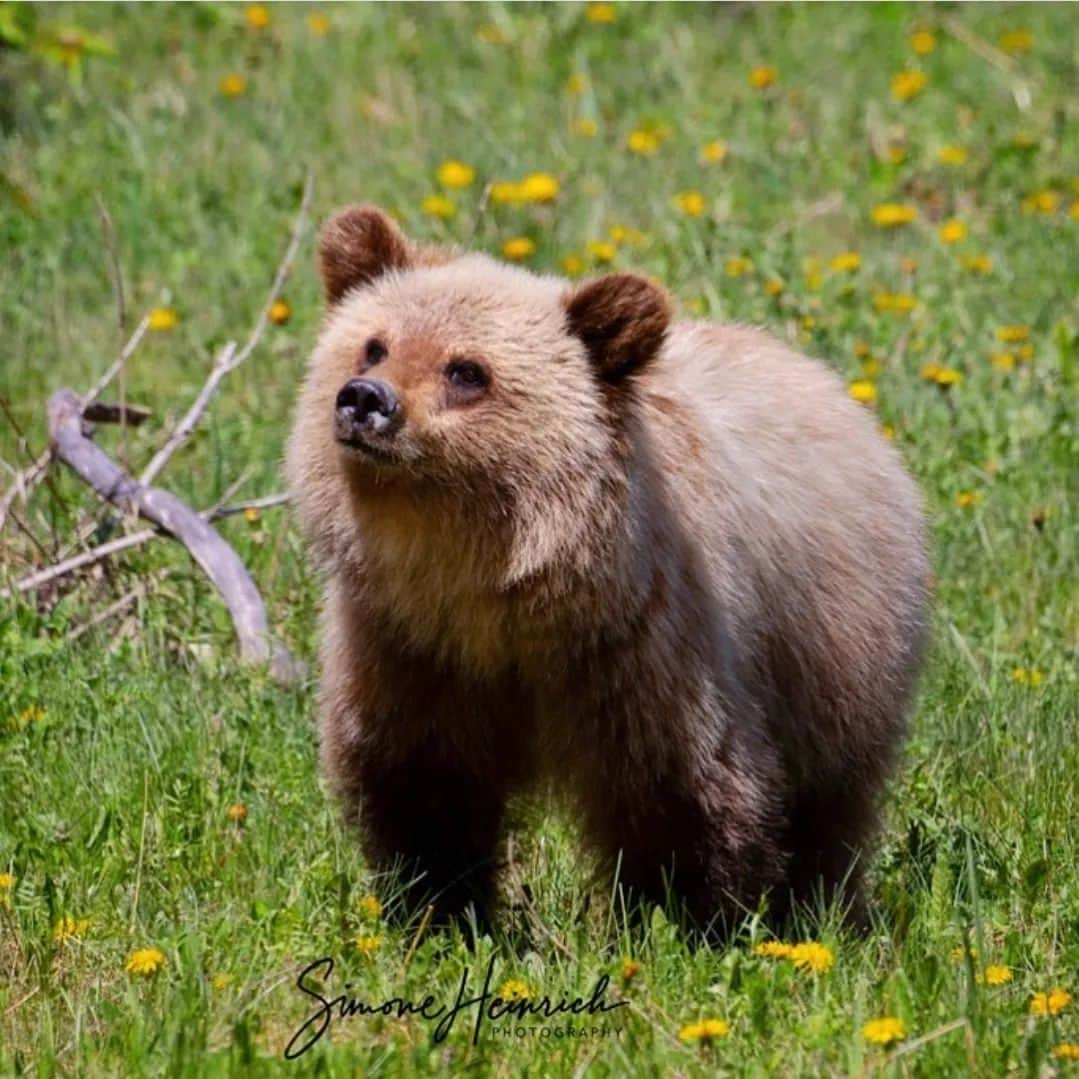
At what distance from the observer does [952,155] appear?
10.4m

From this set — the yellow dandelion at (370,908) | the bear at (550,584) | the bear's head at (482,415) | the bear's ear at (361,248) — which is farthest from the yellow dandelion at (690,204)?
the yellow dandelion at (370,908)

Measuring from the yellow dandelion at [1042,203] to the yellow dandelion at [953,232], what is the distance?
1.23 feet

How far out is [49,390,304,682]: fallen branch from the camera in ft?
21.0

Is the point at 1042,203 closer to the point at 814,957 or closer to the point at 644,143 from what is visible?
the point at 644,143

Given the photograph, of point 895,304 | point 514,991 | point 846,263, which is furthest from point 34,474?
point 895,304

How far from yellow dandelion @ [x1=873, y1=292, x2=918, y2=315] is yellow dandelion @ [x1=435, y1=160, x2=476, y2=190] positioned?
193 cm

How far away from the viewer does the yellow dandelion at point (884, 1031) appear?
398 centimetres

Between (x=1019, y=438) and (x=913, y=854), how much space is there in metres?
2.54

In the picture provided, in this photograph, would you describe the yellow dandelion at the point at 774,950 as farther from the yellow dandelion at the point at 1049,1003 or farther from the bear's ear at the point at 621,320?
the bear's ear at the point at 621,320

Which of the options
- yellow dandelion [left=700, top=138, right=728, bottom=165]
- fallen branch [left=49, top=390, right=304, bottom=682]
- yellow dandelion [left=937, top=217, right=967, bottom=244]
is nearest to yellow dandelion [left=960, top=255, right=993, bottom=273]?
yellow dandelion [left=937, top=217, right=967, bottom=244]

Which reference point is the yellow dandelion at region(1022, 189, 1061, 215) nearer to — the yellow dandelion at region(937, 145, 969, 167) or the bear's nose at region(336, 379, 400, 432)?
the yellow dandelion at region(937, 145, 969, 167)

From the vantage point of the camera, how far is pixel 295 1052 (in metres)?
4.23

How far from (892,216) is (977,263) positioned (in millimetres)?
541

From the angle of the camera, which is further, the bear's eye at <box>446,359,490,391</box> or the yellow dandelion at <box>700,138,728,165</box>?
the yellow dandelion at <box>700,138,728,165</box>
